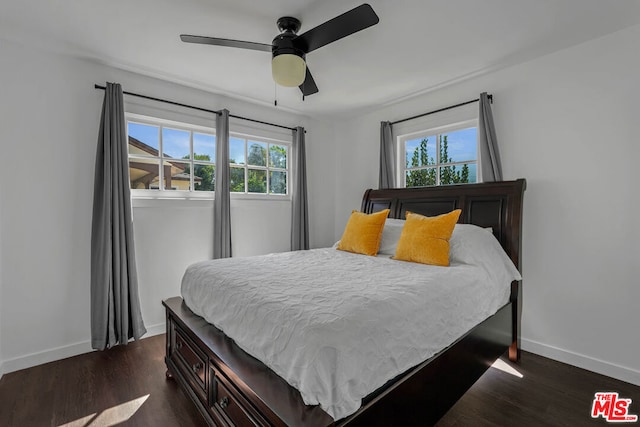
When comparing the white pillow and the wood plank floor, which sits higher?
the white pillow

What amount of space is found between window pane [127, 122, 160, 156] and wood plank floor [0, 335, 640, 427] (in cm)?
192

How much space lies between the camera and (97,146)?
256cm

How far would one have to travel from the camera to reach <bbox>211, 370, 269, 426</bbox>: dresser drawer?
3.89 ft

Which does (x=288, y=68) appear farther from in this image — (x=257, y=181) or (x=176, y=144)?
(x=257, y=181)

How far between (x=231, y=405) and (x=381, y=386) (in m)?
0.69

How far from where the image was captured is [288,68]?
1.96 meters

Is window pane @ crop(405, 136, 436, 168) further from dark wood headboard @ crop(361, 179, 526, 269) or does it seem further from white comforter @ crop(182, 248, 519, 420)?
white comforter @ crop(182, 248, 519, 420)

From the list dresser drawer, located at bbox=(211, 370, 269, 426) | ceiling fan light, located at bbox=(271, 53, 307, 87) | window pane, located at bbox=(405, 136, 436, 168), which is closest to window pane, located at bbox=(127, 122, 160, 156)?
ceiling fan light, located at bbox=(271, 53, 307, 87)

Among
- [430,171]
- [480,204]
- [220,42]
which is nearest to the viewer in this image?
[220,42]

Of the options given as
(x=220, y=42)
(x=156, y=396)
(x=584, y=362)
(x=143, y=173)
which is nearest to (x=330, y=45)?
(x=220, y=42)

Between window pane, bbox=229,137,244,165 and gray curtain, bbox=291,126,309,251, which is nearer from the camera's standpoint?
window pane, bbox=229,137,244,165

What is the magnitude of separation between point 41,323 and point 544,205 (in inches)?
169

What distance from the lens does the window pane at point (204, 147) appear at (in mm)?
3306

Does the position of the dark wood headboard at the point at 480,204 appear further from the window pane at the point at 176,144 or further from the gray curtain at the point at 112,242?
the gray curtain at the point at 112,242
